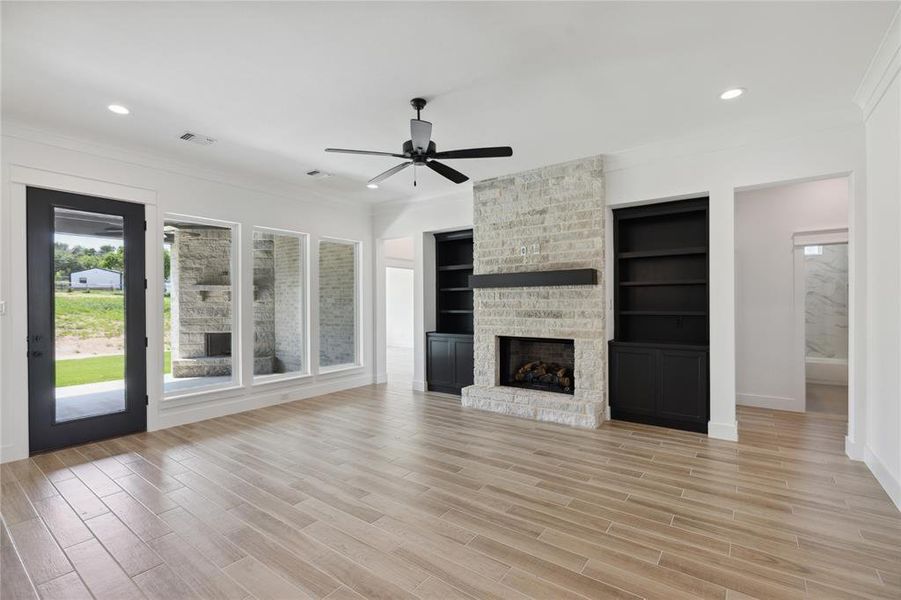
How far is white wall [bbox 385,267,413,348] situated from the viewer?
13.7 m

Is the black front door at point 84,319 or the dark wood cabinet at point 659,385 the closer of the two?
the black front door at point 84,319

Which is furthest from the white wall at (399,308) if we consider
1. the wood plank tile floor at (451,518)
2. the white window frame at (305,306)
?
the wood plank tile floor at (451,518)

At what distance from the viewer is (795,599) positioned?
2.02 meters

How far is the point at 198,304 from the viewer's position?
539cm

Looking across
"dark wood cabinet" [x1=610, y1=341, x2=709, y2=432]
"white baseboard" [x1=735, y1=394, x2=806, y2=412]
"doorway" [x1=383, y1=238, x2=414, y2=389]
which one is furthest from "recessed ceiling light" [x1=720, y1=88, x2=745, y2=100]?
"doorway" [x1=383, y1=238, x2=414, y2=389]

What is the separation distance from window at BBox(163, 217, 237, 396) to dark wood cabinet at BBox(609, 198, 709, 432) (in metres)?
4.88

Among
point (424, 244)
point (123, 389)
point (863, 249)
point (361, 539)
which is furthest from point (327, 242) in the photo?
point (863, 249)

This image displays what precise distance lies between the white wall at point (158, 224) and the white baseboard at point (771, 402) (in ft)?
18.0

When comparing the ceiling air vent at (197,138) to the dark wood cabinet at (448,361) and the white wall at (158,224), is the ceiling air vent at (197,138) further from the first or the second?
the dark wood cabinet at (448,361)

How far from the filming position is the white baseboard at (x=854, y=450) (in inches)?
144

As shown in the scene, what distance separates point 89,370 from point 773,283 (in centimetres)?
788

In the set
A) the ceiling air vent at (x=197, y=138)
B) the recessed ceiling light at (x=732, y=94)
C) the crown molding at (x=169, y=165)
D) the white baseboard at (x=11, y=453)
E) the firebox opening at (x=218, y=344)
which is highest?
the recessed ceiling light at (x=732, y=94)

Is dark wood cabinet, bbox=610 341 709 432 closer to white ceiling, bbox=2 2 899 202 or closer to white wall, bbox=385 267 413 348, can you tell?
white ceiling, bbox=2 2 899 202

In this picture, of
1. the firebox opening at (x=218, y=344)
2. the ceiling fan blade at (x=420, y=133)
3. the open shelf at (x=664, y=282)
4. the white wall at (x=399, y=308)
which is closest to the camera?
the ceiling fan blade at (x=420, y=133)
